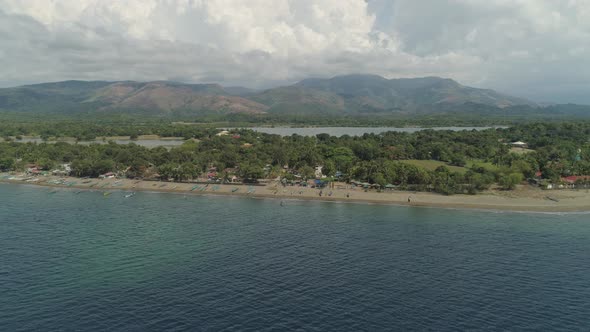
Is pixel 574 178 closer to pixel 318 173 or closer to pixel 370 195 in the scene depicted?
pixel 370 195

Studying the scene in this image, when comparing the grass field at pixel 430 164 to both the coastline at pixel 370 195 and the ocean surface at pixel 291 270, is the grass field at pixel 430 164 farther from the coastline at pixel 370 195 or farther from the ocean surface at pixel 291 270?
the ocean surface at pixel 291 270

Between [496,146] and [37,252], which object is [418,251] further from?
[496,146]

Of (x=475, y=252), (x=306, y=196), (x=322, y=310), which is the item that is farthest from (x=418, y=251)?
(x=306, y=196)

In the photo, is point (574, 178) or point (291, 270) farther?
point (574, 178)

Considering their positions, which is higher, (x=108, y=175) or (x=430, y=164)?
(x=430, y=164)

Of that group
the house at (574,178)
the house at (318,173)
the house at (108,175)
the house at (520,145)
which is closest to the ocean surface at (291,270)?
the house at (574,178)

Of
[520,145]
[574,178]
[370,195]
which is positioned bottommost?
[370,195]

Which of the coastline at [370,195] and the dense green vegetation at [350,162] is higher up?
the dense green vegetation at [350,162]

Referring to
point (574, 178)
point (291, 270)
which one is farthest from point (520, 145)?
point (291, 270)
